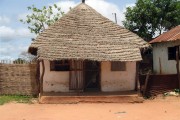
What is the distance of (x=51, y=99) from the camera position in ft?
48.6

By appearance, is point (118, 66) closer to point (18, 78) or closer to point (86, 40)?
point (86, 40)

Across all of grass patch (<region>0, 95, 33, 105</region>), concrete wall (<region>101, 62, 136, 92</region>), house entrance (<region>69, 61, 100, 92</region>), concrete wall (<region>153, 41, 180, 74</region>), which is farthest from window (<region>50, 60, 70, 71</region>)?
concrete wall (<region>153, 41, 180, 74</region>)

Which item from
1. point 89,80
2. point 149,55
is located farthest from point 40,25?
point 89,80

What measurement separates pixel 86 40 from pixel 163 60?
6572 mm

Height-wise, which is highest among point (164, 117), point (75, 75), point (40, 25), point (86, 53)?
point (40, 25)

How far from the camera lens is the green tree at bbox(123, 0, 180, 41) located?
24.8m

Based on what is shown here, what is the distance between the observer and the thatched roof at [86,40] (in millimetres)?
15344

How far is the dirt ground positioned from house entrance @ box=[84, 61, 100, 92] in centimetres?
286

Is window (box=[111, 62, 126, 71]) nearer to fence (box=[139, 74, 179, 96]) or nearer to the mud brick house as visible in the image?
the mud brick house

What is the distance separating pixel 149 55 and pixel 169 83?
9068mm

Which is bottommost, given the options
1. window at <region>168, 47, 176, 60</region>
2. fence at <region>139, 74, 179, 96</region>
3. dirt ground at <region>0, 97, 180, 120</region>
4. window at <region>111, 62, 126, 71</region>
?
dirt ground at <region>0, 97, 180, 120</region>

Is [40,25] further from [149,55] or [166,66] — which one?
[166,66]

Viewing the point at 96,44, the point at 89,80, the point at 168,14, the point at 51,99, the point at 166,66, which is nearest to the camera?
the point at 51,99

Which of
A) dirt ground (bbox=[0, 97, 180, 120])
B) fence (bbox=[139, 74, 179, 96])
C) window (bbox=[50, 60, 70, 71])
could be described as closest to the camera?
dirt ground (bbox=[0, 97, 180, 120])
